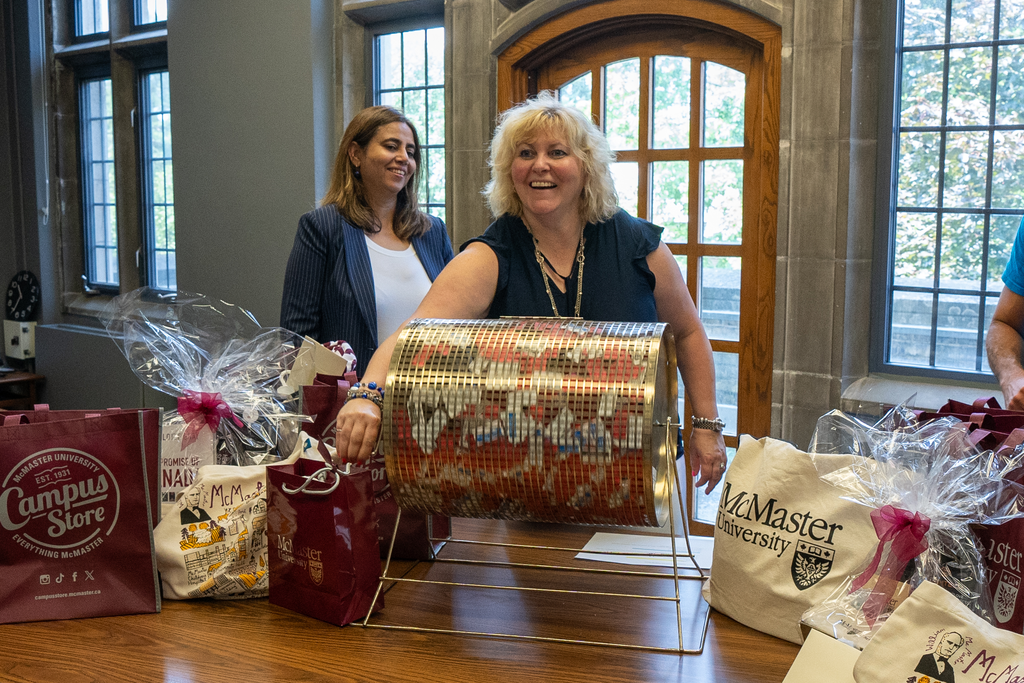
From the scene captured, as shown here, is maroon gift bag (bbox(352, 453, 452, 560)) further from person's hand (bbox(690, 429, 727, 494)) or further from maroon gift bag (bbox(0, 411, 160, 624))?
person's hand (bbox(690, 429, 727, 494))

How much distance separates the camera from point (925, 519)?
107 cm

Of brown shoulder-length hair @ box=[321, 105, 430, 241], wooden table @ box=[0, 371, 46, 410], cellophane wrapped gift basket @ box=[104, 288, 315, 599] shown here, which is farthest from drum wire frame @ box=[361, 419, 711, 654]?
wooden table @ box=[0, 371, 46, 410]

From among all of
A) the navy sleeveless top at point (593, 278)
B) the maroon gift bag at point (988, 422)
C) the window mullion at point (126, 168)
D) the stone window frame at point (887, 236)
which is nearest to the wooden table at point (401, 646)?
the maroon gift bag at point (988, 422)

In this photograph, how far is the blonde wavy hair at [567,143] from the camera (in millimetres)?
1696

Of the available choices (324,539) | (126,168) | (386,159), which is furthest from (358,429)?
(126,168)

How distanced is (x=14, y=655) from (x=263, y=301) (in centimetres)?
320

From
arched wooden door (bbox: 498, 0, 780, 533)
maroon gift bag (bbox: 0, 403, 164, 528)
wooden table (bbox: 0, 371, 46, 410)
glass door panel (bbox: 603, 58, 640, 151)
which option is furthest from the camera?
wooden table (bbox: 0, 371, 46, 410)

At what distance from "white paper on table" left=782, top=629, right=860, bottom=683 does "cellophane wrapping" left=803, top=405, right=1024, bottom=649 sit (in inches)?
0.6

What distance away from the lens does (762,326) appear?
3346 millimetres

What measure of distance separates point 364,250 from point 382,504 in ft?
3.90

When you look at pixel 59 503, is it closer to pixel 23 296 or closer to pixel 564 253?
pixel 564 253

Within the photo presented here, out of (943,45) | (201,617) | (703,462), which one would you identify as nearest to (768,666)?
(703,462)

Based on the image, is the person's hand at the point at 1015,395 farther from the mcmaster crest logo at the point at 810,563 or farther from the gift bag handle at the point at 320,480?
the gift bag handle at the point at 320,480

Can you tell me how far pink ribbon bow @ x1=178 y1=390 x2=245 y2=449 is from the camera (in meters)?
1.53
